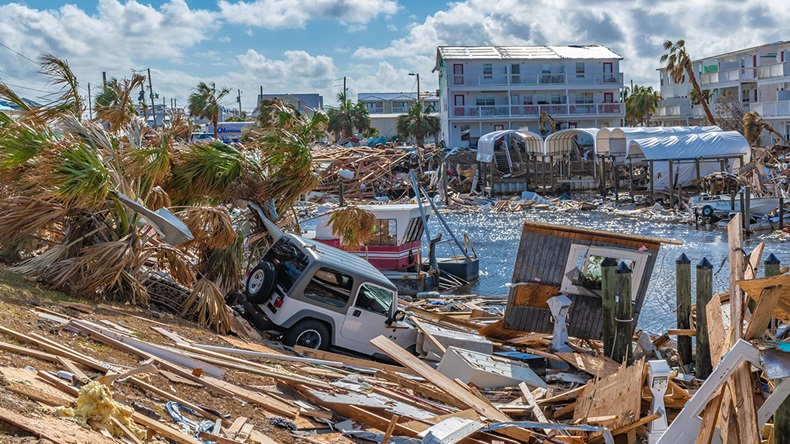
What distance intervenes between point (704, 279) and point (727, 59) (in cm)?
7507

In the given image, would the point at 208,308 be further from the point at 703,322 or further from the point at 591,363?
the point at 703,322

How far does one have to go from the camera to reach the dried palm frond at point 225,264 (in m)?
13.9

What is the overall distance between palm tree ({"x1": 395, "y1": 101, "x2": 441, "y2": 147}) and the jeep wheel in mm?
73093

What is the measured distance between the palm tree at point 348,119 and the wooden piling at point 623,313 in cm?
7854

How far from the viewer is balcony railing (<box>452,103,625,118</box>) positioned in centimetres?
7475

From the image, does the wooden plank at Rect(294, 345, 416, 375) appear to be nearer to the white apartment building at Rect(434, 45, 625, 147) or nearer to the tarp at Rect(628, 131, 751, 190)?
the tarp at Rect(628, 131, 751, 190)

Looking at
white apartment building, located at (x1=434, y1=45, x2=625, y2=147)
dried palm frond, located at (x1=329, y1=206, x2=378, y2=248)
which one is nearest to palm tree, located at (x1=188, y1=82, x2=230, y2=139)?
white apartment building, located at (x1=434, y1=45, x2=625, y2=147)

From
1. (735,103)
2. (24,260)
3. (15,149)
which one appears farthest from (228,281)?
(735,103)

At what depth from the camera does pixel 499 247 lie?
3891cm

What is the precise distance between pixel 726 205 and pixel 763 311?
123 feet

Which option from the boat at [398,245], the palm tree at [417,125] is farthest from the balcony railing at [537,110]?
the boat at [398,245]

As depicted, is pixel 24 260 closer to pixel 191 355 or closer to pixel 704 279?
pixel 191 355

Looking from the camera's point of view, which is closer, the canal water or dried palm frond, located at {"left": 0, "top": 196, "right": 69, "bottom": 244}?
dried palm frond, located at {"left": 0, "top": 196, "right": 69, "bottom": 244}

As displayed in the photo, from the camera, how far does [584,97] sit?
252 ft
